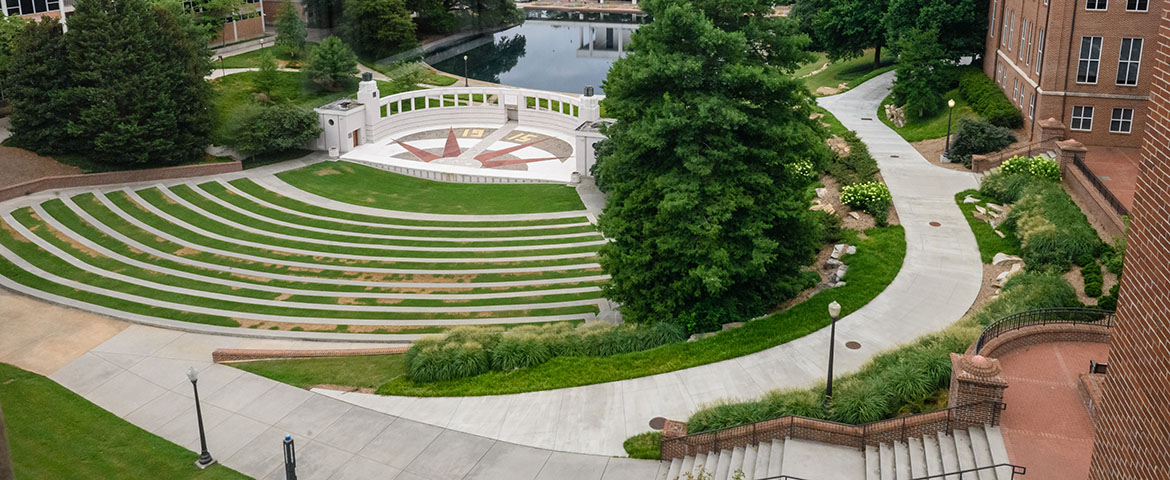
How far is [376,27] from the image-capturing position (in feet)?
254

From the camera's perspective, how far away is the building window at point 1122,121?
41125 mm

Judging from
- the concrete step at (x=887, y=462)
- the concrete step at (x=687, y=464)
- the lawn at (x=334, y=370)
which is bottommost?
the lawn at (x=334, y=370)

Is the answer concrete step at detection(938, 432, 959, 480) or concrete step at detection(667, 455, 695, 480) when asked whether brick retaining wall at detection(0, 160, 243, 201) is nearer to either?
concrete step at detection(667, 455, 695, 480)

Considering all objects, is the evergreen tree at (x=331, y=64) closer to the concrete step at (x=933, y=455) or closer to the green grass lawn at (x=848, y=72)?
the green grass lawn at (x=848, y=72)

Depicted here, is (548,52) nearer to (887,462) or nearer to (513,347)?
(513,347)

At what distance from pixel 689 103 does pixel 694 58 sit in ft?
4.11

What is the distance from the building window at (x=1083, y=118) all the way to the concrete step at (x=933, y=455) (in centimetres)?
2840

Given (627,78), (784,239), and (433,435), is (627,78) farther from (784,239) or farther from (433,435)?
(433,435)

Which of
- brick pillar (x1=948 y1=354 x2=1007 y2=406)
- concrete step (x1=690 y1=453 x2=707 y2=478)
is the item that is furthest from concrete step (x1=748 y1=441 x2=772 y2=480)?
brick pillar (x1=948 y1=354 x2=1007 y2=406)

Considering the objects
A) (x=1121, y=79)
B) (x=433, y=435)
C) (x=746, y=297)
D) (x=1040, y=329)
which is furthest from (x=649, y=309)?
(x=1121, y=79)

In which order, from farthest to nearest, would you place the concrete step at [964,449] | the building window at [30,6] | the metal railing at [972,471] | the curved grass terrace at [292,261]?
the building window at [30,6] → the curved grass terrace at [292,261] → the concrete step at [964,449] → the metal railing at [972,471]

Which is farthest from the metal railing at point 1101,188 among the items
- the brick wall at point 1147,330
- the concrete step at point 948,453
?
the brick wall at point 1147,330

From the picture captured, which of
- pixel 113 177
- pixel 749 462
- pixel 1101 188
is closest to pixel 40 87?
pixel 113 177

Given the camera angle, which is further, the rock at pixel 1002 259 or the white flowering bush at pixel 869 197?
the white flowering bush at pixel 869 197
